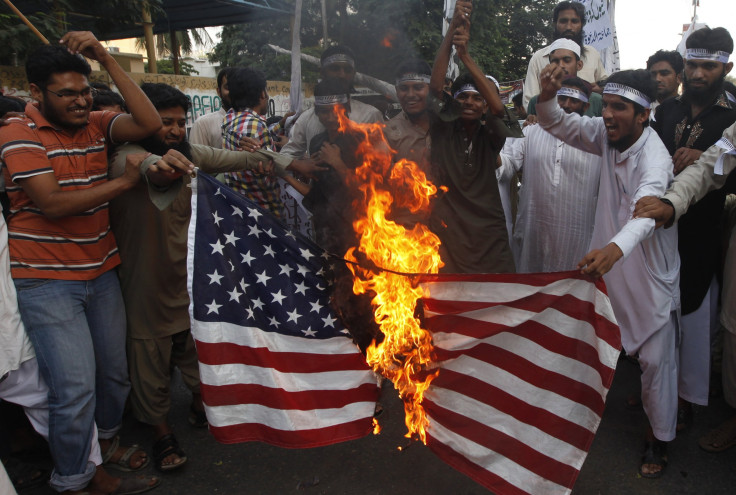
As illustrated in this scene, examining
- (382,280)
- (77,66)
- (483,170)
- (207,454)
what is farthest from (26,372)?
(483,170)

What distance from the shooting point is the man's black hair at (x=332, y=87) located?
14.5 ft

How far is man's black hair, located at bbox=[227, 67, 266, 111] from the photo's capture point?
452cm

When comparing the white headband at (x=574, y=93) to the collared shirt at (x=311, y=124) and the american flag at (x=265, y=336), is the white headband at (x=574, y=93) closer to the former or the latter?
the collared shirt at (x=311, y=124)

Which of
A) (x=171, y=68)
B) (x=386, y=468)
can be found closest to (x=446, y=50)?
(x=386, y=468)

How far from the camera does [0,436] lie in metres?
3.31

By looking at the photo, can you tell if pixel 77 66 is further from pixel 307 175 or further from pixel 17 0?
pixel 17 0

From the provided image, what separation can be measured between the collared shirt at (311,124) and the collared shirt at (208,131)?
0.65m

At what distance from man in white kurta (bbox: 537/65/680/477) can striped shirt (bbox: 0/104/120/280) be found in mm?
2960

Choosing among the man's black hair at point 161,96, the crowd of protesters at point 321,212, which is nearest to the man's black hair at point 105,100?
the crowd of protesters at point 321,212

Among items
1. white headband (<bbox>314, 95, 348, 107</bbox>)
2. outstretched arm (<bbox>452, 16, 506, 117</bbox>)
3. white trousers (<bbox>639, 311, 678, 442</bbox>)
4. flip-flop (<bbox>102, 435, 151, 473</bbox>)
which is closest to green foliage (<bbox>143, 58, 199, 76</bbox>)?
white headband (<bbox>314, 95, 348, 107</bbox>)

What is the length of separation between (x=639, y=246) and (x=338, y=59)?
2.77 meters

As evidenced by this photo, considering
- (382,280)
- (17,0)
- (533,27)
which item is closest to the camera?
(382,280)

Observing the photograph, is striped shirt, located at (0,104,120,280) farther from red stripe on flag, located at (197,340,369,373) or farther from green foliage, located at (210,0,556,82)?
green foliage, located at (210,0,556,82)

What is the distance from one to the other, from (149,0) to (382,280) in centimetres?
1020
